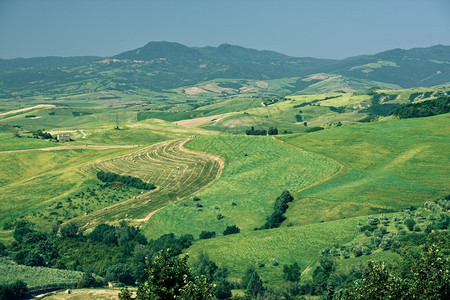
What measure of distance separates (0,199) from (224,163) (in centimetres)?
7557

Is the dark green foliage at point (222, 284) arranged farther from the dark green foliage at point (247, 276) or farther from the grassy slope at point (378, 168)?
the grassy slope at point (378, 168)

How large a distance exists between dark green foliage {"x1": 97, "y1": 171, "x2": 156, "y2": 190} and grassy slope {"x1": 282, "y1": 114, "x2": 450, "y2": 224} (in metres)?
51.9

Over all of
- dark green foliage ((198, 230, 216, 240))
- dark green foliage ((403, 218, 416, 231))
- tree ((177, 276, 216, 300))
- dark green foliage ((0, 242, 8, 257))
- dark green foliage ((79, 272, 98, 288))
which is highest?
tree ((177, 276, 216, 300))

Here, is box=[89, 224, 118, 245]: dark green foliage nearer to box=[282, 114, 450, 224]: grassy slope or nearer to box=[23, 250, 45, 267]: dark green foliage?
box=[23, 250, 45, 267]: dark green foliage

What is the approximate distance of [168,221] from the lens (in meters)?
128

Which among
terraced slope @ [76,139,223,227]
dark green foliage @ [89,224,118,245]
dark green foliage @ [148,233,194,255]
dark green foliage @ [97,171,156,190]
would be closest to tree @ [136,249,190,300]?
dark green foliage @ [148,233,194,255]

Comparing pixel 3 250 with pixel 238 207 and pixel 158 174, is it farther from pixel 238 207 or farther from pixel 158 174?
pixel 158 174

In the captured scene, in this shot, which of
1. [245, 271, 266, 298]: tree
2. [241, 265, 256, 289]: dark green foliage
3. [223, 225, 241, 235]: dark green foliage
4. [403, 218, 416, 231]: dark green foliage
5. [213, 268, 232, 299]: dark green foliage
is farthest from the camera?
[223, 225, 241, 235]: dark green foliage

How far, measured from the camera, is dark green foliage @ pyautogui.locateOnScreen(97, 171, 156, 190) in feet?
512

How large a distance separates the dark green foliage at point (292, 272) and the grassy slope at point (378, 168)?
2909 centimetres

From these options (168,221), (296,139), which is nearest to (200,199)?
(168,221)

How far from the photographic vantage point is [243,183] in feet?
499

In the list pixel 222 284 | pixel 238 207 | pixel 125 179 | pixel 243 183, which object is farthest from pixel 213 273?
pixel 125 179

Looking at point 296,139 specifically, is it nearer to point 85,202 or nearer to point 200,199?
point 200,199
